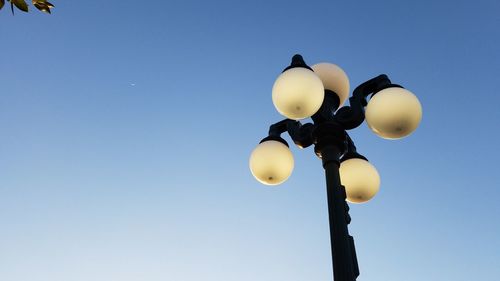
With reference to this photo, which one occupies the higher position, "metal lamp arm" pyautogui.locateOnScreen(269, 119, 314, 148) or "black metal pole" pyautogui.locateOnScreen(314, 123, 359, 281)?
"metal lamp arm" pyautogui.locateOnScreen(269, 119, 314, 148)

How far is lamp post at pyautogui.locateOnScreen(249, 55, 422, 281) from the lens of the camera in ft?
14.0

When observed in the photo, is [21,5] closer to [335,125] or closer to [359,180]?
[335,125]

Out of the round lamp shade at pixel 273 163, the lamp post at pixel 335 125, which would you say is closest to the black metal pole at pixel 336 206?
the lamp post at pixel 335 125

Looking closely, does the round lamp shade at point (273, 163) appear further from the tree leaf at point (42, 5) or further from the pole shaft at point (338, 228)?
the tree leaf at point (42, 5)

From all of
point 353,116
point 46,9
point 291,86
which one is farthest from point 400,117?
point 46,9

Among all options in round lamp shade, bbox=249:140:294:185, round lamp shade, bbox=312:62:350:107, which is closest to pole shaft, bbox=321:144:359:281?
round lamp shade, bbox=249:140:294:185

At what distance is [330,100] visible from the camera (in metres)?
5.17

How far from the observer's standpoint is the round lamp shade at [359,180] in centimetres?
486

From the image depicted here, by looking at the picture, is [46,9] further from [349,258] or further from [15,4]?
[349,258]

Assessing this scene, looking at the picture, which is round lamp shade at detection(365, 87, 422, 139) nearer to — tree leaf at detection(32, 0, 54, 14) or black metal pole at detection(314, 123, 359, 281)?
black metal pole at detection(314, 123, 359, 281)

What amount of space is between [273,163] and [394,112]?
1.38m

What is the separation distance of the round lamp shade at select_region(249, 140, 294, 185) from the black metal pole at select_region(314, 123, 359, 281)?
0.55 metres

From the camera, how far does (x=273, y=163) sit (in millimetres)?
5012

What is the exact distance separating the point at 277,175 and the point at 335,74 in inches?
53.6
